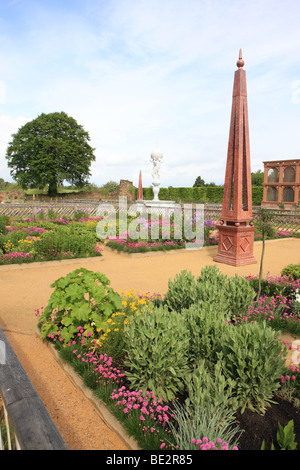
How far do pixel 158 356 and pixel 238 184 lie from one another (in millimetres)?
6544

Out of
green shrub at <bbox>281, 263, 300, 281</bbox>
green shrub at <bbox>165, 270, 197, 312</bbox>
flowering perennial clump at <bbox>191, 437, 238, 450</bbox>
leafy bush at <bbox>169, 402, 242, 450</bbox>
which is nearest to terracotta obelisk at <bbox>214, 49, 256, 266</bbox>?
green shrub at <bbox>281, 263, 300, 281</bbox>

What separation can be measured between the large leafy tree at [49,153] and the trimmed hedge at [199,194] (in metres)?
10.3

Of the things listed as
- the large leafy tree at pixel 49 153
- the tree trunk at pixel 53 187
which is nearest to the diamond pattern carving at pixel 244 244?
the large leafy tree at pixel 49 153

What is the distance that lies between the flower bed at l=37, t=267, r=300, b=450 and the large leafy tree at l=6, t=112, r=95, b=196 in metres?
34.5

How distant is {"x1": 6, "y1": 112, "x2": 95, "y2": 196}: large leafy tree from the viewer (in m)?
35.6

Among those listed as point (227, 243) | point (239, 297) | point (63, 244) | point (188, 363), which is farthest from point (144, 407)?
point (63, 244)

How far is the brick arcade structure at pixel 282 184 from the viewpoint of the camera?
2941 cm

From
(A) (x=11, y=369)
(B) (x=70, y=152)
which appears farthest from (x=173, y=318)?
(B) (x=70, y=152)

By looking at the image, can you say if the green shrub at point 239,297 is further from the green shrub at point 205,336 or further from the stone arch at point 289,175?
the stone arch at point 289,175

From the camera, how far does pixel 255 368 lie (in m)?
2.53

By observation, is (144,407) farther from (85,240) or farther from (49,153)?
(49,153)
